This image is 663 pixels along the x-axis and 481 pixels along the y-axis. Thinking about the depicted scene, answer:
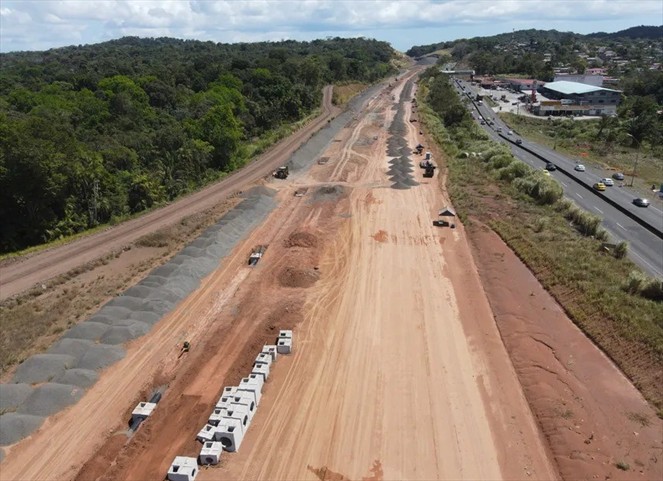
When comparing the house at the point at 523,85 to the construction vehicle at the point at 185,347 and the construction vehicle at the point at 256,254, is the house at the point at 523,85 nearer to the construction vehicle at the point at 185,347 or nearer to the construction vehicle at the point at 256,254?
the construction vehicle at the point at 256,254

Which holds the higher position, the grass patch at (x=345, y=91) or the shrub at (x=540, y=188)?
the grass patch at (x=345, y=91)

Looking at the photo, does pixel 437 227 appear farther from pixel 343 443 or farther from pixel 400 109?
pixel 400 109

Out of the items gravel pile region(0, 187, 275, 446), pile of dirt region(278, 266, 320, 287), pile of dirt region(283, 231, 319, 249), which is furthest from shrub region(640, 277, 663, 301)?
gravel pile region(0, 187, 275, 446)

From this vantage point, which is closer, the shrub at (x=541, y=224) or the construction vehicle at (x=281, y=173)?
the shrub at (x=541, y=224)

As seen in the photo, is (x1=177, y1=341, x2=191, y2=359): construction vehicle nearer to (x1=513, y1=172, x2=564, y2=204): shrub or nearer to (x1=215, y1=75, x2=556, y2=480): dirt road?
(x1=215, y1=75, x2=556, y2=480): dirt road

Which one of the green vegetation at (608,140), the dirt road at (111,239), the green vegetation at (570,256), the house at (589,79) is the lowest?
the green vegetation at (608,140)

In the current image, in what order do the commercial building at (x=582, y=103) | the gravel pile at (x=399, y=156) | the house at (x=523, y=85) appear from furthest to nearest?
the house at (x=523, y=85) → the commercial building at (x=582, y=103) → the gravel pile at (x=399, y=156)

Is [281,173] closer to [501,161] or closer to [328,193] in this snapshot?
[328,193]

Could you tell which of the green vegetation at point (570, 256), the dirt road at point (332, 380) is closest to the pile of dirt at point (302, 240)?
the dirt road at point (332, 380)

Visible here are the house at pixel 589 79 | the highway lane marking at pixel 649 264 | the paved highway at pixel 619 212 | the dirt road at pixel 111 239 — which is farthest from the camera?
the house at pixel 589 79
